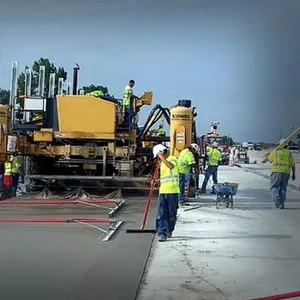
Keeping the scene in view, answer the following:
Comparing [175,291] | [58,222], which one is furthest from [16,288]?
[58,222]

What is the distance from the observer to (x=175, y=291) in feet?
22.0

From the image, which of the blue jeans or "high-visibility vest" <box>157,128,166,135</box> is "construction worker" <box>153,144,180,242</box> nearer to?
the blue jeans

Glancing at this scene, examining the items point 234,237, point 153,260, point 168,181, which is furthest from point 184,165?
point 153,260

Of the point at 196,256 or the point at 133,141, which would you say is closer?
the point at 196,256

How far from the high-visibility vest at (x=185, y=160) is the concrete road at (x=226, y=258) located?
185cm

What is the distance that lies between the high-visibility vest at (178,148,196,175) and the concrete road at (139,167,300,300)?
6.05 feet

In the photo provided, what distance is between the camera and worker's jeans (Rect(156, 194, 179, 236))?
32.9ft

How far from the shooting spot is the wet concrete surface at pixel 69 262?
6.68 meters

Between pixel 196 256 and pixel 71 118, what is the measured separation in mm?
9669

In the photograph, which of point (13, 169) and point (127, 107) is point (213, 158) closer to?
point (127, 107)

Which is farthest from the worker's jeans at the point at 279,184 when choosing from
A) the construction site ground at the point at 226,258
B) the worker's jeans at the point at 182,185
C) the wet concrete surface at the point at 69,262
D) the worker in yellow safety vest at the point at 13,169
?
the worker in yellow safety vest at the point at 13,169

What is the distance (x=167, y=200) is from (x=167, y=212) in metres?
0.20

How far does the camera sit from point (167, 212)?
399 inches

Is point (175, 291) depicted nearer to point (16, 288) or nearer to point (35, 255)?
point (16, 288)
